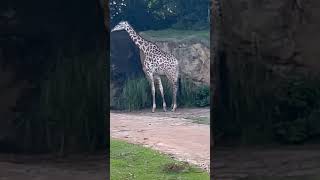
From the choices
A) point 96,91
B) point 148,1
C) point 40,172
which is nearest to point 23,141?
point 40,172

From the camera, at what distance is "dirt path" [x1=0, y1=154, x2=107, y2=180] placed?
2.57m

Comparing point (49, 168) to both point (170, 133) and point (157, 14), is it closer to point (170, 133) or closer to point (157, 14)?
point (170, 133)

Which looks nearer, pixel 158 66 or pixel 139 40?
pixel 158 66

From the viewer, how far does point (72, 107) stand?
2625 millimetres

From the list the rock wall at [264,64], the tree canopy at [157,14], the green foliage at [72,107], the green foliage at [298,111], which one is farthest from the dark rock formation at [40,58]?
the tree canopy at [157,14]

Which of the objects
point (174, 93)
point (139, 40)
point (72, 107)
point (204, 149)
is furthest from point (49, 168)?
point (139, 40)

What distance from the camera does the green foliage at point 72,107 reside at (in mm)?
2598

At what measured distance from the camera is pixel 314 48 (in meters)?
2.59

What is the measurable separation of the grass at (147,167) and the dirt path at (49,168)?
8.21 feet

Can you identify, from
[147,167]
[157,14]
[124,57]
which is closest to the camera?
[147,167]

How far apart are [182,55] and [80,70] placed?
9920 millimetres

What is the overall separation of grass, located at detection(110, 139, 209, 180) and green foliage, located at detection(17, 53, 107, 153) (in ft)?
8.27

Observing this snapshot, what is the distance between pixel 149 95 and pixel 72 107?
30.3ft

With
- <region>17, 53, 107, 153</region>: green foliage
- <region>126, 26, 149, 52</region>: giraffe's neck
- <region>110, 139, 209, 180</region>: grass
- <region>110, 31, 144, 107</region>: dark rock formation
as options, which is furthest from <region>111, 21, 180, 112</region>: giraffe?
<region>17, 53, 107, 153</region>: green foliage
